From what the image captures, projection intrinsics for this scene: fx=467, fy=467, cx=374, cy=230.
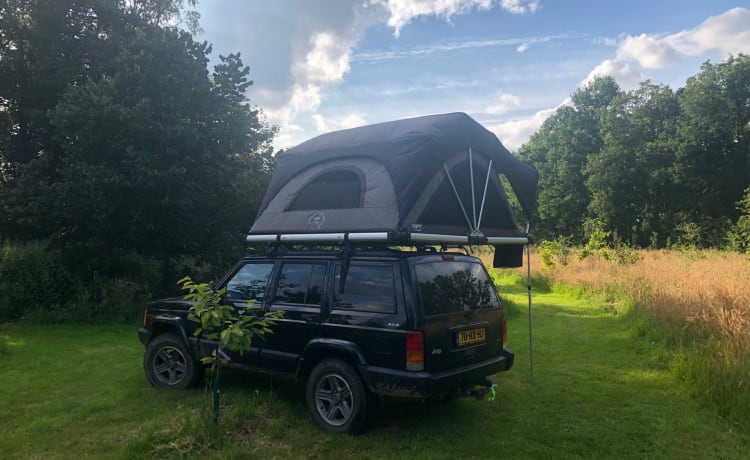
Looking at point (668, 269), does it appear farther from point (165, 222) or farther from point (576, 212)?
point (576, 212)

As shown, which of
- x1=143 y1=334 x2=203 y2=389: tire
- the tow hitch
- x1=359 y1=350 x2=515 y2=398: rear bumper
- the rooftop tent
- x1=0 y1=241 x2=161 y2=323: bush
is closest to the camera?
x1=359 y1=350 x2=515 y2=398: rear bumper

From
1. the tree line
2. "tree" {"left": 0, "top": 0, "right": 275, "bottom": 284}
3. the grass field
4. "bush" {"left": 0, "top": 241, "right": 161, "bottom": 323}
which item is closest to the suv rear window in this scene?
the grass field

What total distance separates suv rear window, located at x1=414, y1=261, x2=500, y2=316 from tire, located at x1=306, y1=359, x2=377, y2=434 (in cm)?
99

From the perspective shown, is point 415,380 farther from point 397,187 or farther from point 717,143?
point 717,143

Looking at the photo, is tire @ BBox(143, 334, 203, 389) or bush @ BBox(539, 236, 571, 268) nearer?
tire @ BBox(143, 334, 203, 389)

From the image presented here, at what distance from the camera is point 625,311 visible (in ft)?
34.0

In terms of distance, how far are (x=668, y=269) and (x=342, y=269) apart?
433 inches

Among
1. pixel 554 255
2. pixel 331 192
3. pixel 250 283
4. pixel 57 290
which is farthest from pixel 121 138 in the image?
pixel 554 255

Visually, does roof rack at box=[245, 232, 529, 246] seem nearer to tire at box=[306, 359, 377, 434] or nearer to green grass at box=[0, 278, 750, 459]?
tire at box=[306, 359, 377, 434]

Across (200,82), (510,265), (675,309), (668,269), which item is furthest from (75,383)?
(668,269)

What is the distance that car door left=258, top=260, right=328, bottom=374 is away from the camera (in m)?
4.88

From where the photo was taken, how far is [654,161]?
124 feet

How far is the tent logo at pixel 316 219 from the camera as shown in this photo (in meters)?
5.23

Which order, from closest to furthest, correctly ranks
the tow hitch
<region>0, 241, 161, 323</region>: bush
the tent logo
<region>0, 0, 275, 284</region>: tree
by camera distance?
the tow hitch, the tent logo, <region>0, 0, 275, 284</region>: tree, <region>0, 241, 161, 323</region>: bush
